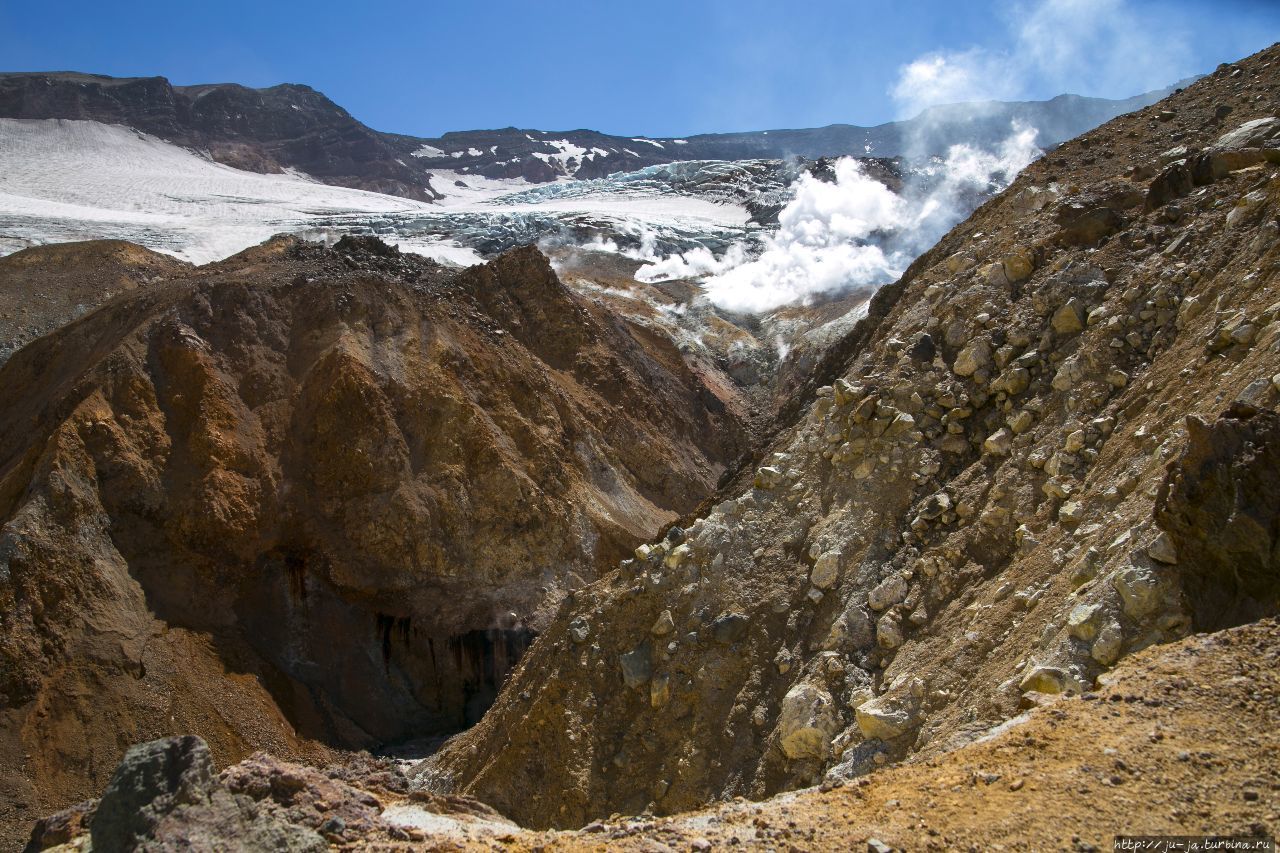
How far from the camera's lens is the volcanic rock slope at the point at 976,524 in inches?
A: 247

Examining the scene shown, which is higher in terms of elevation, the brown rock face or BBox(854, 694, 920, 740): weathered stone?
the brown rock face

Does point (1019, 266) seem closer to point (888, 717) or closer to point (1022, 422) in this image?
point (1022, 422)

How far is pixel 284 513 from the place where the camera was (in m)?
20.5

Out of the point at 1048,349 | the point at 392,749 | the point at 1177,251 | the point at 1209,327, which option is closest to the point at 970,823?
the point at 1209,327

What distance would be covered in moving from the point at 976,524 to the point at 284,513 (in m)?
16.7

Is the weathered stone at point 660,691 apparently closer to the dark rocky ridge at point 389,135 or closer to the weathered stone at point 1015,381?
the weathered stone at point 1015,381

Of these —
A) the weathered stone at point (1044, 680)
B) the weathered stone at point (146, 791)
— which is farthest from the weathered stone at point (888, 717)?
the weathered stone at point (146, 791)

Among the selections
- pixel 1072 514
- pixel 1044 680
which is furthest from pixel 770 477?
pixel 1044 680

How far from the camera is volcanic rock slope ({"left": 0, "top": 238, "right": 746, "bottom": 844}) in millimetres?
16281

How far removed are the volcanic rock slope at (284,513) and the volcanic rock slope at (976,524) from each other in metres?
6.36

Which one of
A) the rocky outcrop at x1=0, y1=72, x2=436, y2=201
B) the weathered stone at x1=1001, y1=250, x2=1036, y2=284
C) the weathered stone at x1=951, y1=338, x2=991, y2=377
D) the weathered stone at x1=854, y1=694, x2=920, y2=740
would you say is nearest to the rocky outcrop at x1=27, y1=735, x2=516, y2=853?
the weathered stone at x1=854, y1=694, x2=920, y2=740

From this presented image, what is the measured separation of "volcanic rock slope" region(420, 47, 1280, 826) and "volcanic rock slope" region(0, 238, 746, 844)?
6.36 meters

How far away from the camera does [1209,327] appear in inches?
321

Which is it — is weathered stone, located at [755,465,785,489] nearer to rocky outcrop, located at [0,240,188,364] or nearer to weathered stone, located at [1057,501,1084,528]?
weathered stone, located at [1057,501,1084,528]
